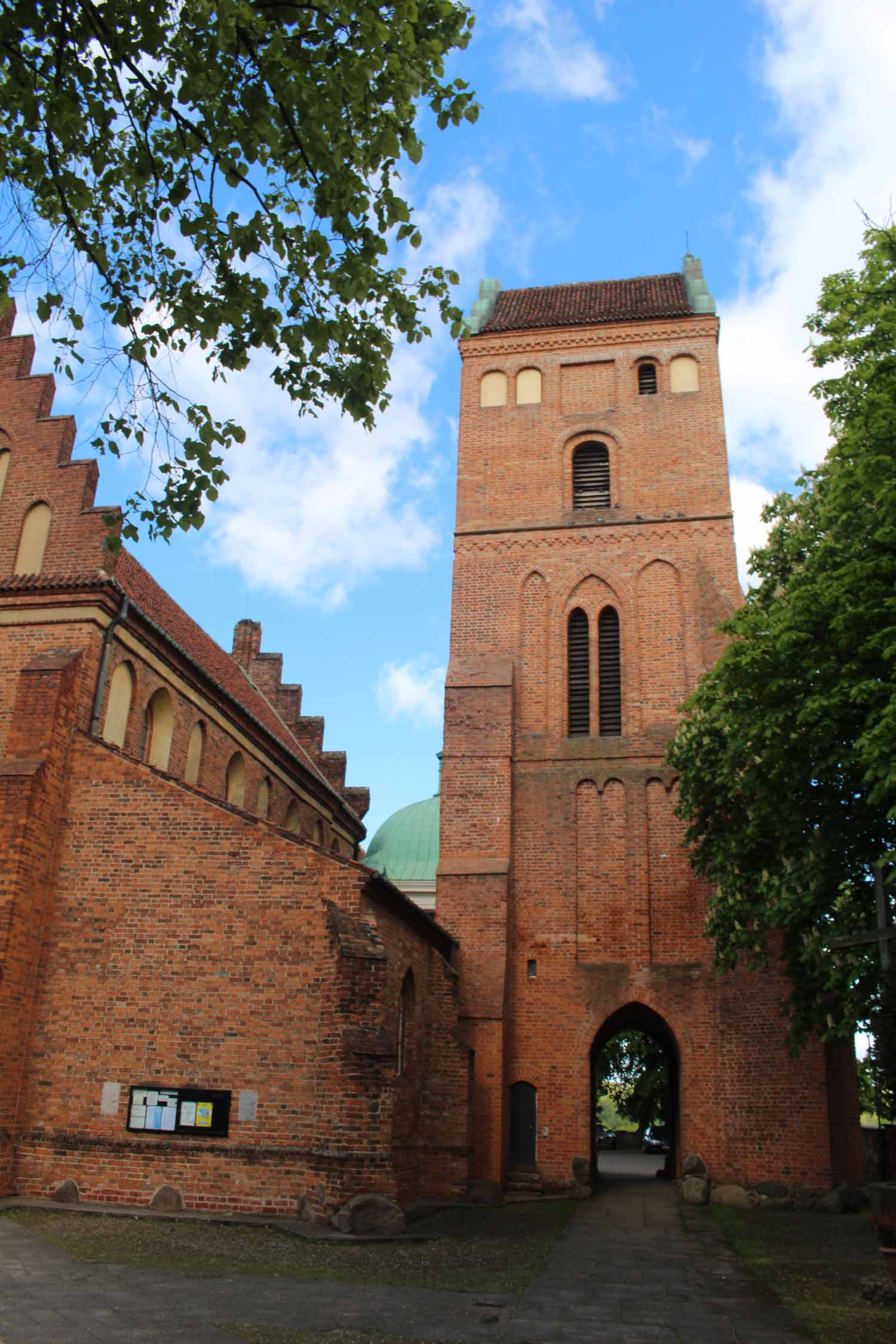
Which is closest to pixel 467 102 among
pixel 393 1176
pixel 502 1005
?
pixel 393 1176

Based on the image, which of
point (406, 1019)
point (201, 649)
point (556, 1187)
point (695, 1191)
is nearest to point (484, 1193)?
point (556, 1187)

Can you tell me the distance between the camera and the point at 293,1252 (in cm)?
1138

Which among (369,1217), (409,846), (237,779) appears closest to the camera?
(369,1217)

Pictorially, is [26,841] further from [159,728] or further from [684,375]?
[684,375]

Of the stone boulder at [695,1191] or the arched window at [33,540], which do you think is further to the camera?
the stone boulder at [695,1191]

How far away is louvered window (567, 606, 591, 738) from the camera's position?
2355cm

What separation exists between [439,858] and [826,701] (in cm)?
1157

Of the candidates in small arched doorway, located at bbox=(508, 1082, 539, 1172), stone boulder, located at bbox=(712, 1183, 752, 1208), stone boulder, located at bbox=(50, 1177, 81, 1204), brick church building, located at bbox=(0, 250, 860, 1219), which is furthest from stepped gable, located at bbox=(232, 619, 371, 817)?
stone boulder, located at bbox=(50, 1177, 81, 1204)

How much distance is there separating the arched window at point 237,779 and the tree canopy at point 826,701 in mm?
9500

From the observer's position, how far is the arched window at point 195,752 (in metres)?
19.8

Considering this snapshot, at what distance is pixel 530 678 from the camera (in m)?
24.0

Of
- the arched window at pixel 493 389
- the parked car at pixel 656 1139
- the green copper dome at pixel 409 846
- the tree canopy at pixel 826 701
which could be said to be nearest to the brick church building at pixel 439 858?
the arched window at pixel 493 389

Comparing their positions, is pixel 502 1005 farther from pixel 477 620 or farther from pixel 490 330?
pixel 490 330

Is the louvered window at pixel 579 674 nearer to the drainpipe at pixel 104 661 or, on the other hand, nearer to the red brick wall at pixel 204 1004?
the red brick wall at pixel 204 1004
